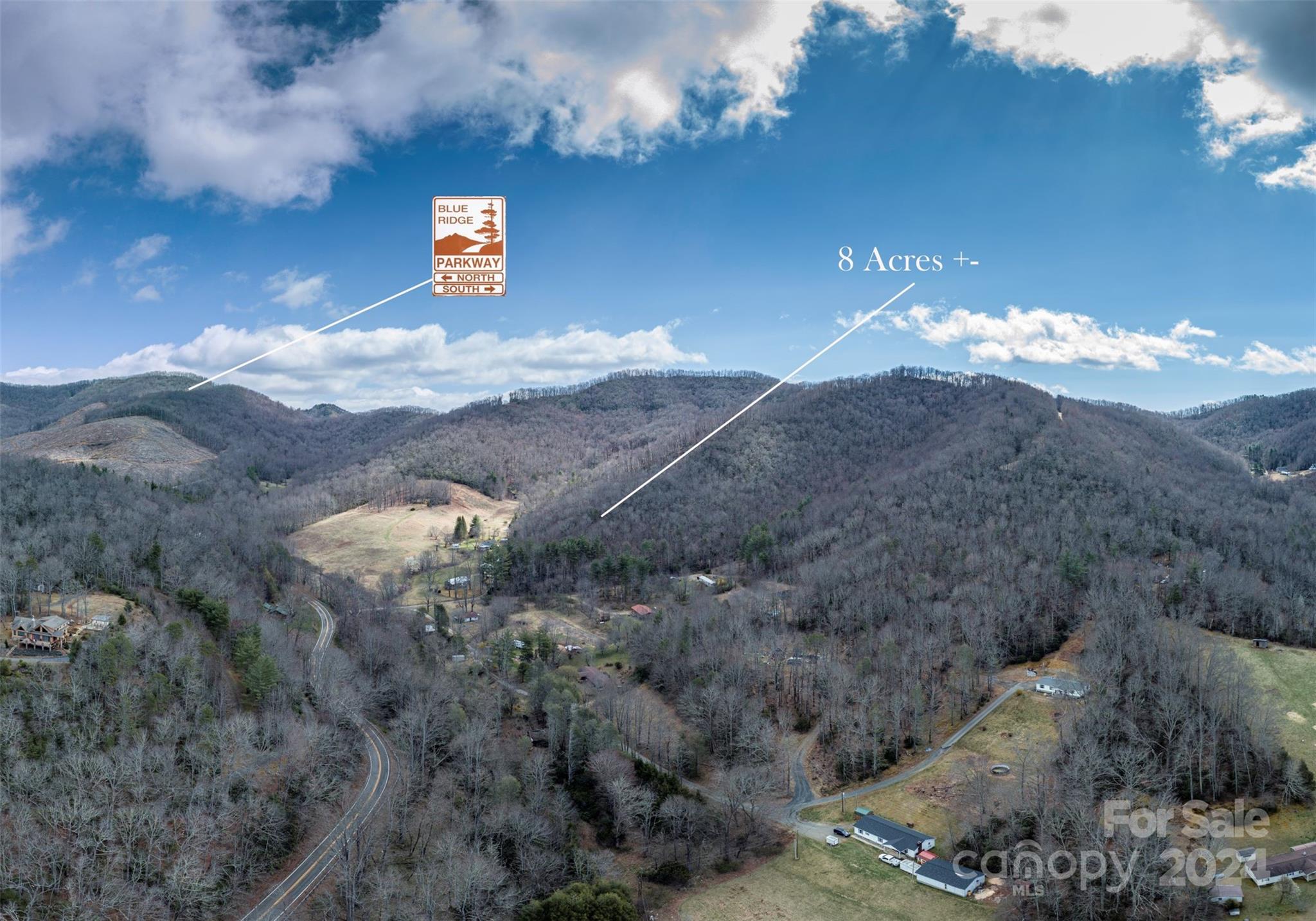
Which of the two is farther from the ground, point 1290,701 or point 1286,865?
point 1290,701

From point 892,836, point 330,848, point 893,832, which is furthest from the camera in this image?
point 893,832

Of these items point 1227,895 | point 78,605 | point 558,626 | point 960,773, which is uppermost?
point 78,605

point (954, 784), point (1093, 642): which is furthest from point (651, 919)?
point (1093, 642)

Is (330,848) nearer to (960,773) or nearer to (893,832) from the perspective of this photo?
(893,832)

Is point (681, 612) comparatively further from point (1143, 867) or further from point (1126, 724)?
point (1143, 867)

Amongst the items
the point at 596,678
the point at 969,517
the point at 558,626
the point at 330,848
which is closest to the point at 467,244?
the point at 330,848

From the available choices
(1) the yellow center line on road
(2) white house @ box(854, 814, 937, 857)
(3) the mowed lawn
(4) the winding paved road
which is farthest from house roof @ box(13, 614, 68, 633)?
(2) white house @ box(854, 814, 937, 857)
